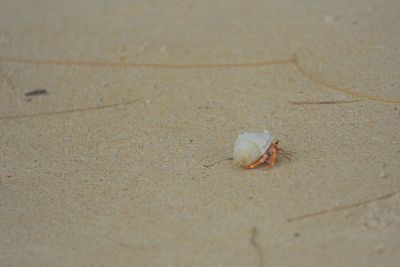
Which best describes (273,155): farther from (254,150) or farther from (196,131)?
(196,131)

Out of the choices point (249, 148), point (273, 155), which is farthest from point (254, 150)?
point (273, 155)

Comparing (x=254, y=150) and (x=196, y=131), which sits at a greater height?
(x=254, y=150)

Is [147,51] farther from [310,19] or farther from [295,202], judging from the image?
[295,202]

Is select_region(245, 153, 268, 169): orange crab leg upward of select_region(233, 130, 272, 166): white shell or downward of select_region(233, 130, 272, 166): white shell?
downward

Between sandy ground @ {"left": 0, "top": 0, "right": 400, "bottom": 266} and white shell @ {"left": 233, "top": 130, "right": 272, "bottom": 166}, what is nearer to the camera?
sandy ground @ {"left": 0, "top": 0, "right": 400, "bottom": 266}

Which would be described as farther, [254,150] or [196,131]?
[196,131]
